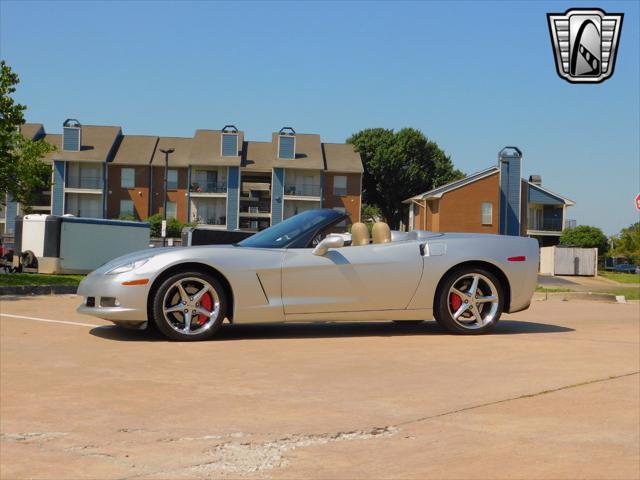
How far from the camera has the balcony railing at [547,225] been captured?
6297 cm

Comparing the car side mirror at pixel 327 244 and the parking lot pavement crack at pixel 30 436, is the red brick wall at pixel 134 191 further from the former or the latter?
the parking lot pavement crack at pixel 30 436

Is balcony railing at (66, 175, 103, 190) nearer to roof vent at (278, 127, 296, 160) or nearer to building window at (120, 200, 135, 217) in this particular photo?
building window at (120, 200, 135, 217)

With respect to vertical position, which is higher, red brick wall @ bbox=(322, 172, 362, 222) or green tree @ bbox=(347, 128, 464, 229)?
green tree @ bbox=(347, 128, 464, 229)

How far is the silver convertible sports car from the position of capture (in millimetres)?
6863

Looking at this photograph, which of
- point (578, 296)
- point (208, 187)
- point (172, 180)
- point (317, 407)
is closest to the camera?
point (317, 407)

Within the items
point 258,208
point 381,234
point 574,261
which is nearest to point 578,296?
point 381,234

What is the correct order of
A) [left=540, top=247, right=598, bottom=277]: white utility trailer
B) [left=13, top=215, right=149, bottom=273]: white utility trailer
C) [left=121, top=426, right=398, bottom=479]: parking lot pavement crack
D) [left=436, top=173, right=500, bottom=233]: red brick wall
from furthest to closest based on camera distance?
[left=436, top=173, right=500, bottom=233]: red brick wall
[left=540, top=247, right=598, bottom=277]: white utility trailer
[left=13, top=215, right=149, bottom=273]: white utility trailer
[left=121, top=426, right=398, bottom=479]: parking lot pavement crack

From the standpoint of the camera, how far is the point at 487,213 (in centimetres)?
5659

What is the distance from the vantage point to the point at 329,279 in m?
7.18

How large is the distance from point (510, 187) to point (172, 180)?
27.5 m

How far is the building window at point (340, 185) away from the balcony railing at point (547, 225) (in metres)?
15.8

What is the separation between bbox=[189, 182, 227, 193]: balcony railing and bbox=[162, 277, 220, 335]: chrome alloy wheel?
184 ft

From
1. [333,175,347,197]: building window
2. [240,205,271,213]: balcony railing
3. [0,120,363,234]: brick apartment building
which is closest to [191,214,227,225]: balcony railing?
[0,120,363,234]: brick apartment building

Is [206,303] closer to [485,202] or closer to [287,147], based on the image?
[485,202]
